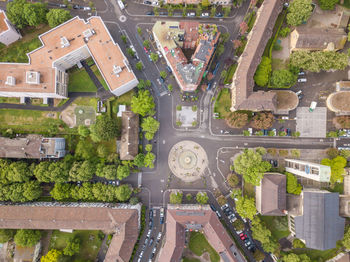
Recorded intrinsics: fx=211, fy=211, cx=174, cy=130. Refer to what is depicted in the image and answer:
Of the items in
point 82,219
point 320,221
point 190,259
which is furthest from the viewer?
point 190,259

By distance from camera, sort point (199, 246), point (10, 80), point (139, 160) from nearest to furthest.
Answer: point (10, 80), point (139, 160), point (199, 246)

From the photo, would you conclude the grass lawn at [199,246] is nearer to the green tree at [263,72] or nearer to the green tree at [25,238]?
the green tree at [25,238]

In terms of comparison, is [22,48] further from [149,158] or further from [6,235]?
[6,235]

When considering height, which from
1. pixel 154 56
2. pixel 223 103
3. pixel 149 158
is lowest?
pixel 149 158

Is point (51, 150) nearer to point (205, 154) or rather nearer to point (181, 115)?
point (181, 115)

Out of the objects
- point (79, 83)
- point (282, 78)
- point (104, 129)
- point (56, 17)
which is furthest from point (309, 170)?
point (56, 17)

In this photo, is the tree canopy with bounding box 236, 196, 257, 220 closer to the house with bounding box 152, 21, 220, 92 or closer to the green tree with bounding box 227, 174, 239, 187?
the green tree with bounding box 227, 174, 239, 187

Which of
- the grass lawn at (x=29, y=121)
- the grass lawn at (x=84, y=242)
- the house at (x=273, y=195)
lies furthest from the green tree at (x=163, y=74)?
the grass lawn at (x=84, y=242)
